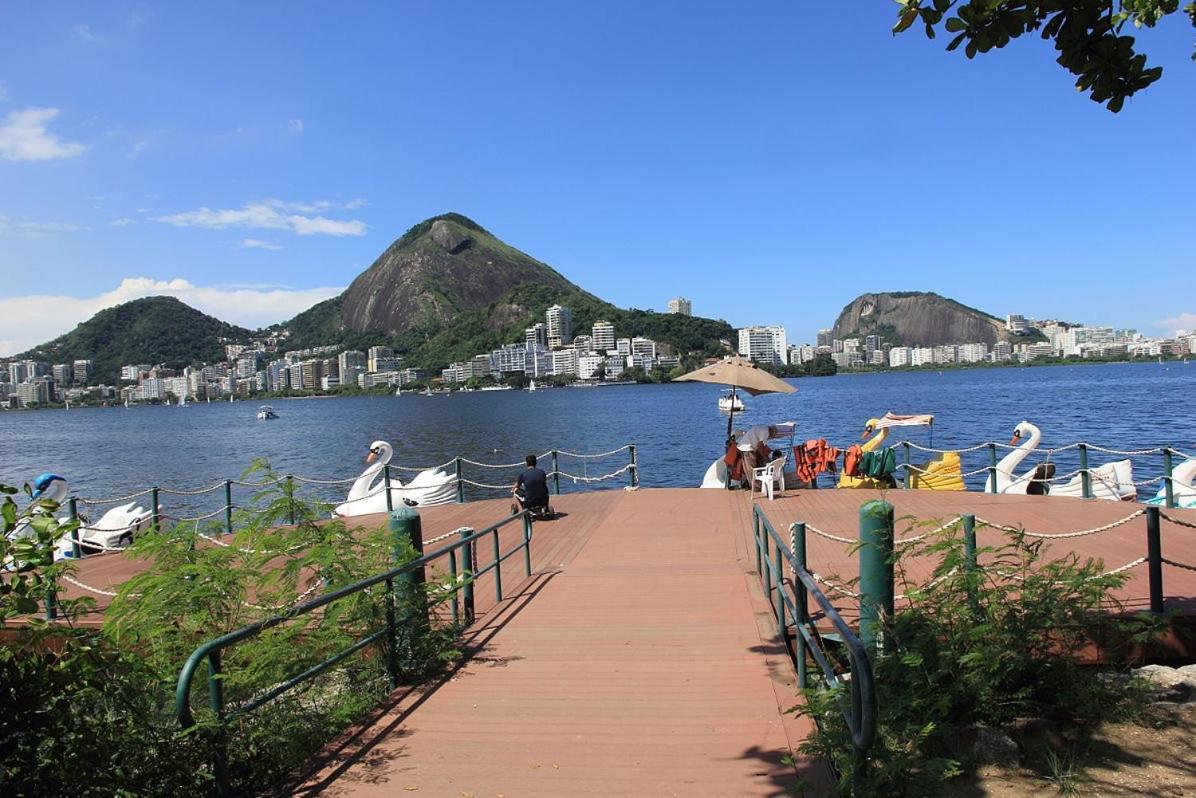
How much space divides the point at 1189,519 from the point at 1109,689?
Result: 20.8ft

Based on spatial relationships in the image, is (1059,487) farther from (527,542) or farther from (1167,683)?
(527,542)

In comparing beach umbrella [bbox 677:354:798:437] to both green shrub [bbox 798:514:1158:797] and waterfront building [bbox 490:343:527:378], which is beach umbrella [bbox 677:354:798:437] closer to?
green shrub [bbox 798:514:1158:797]

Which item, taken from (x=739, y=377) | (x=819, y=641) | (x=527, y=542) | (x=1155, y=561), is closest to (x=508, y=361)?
(x=739, y=377)

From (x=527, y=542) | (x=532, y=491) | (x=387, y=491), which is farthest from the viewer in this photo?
(x=387, y=491)

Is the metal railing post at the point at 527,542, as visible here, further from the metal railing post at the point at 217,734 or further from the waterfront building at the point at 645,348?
the waterfront building at the point at 645,348

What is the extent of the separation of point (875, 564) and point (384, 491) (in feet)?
39.3

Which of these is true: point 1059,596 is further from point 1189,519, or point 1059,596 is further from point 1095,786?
point 1189,519

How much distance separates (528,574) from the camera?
8.55 metres

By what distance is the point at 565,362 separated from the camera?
7598 inches

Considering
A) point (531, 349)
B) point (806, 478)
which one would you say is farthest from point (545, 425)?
point (531, 349)

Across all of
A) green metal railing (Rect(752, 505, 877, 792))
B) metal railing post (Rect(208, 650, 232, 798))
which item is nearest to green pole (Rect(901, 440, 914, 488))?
green metal railing (Rect(752, 505, 877, 792))

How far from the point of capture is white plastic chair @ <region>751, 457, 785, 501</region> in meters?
13.1

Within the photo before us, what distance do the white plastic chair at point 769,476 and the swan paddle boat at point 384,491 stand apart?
6.22m

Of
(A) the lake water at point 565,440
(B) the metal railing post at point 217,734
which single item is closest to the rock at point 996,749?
(B) the metal railing post at point 217,734
